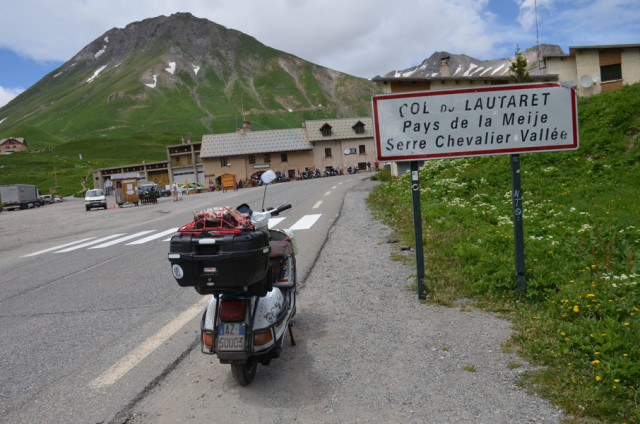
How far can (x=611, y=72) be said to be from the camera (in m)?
29.8

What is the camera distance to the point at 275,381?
11.7 ft

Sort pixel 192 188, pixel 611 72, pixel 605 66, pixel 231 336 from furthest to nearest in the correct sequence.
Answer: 1. pixel 192 188
2. pixel 611 72
3. pixel 605 66
4. pixel 231 336

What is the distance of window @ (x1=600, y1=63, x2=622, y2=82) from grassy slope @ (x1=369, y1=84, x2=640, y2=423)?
1965 cm

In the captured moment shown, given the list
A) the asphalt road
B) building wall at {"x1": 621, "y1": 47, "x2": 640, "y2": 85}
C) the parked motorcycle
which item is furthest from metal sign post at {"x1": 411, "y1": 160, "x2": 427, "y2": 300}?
building wall at {"x1": 621, "y1": 47, "x2": 640, "y2": 85}

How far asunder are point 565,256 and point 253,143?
6448cm

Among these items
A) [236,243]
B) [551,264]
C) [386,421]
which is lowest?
[386,421]

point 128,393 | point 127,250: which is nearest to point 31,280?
point 127,250

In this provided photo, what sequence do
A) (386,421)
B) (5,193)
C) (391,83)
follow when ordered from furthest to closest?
(5,193) → (391,83) → (386,421)

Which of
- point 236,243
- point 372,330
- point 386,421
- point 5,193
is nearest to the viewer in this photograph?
point 386,421

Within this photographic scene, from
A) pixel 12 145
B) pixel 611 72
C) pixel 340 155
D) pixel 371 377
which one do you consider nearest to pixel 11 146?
pixel 12 145

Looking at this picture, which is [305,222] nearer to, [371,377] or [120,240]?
[120,240]

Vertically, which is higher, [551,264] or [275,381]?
[551,264]

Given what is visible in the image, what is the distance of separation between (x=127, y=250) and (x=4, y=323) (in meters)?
5.26

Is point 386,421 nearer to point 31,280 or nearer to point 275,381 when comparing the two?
point 275,381
